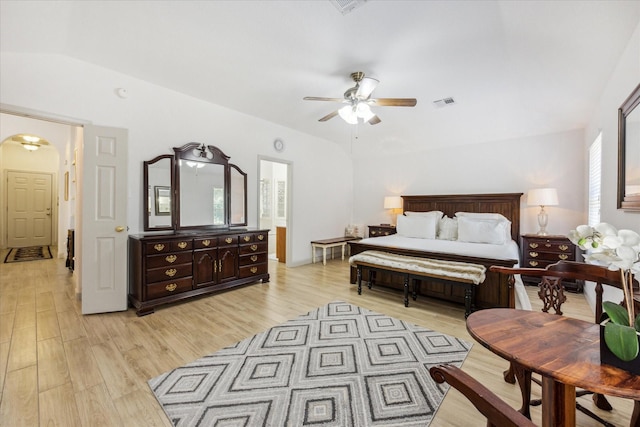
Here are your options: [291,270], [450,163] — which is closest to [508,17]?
[450,163]

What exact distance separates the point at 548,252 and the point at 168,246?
5.35 metres

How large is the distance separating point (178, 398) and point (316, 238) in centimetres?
444

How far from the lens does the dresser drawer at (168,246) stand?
3.11m

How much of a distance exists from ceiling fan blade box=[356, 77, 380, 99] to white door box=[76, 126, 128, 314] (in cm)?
280

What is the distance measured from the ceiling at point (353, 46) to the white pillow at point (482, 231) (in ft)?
5.60

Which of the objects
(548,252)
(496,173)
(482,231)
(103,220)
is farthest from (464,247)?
(103,220)

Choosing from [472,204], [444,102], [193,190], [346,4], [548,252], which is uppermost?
[346,4]

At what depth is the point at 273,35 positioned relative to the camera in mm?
2682

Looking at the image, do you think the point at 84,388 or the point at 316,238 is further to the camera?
the point at 316,238

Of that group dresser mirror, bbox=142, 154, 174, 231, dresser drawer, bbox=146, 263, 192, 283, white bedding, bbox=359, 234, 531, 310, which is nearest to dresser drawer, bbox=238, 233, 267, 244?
dresser drawer, bbox=146, 263, 192, 283

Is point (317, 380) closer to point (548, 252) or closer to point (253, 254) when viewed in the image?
point (253, 254)

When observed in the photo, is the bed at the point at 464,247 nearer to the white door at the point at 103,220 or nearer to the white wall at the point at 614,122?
the white wall at the point at 614,122

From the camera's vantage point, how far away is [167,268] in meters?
3.24

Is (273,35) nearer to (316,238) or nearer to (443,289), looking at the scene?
(443,289)
